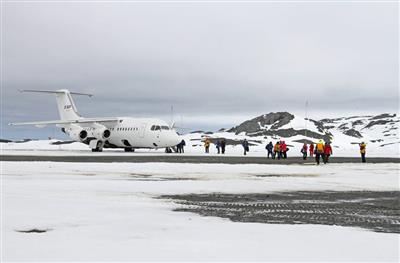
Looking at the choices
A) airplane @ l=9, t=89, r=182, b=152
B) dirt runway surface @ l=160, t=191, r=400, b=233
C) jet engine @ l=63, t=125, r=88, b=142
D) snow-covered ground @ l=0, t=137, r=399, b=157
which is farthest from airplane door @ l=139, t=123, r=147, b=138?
dirt runway surface @ l=160, t=191, r=400, b=233

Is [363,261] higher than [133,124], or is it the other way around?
[133,124]

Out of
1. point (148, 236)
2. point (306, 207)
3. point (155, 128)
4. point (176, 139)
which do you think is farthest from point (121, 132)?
point (148, 236)

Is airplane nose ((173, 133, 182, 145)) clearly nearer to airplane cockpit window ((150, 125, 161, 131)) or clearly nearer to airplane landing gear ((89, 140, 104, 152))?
airplane cockpit window ((150, 125, 161, 131))

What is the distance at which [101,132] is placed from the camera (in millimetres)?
50406

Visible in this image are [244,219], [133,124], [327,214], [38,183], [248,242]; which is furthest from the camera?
[133,124]

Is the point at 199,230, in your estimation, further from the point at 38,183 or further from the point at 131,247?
the point at 38,183

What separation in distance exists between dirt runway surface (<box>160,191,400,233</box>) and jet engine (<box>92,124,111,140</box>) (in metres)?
38.3

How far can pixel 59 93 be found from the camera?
58719 mm

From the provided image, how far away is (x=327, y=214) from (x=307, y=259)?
427cm

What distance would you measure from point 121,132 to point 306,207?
40459 mm

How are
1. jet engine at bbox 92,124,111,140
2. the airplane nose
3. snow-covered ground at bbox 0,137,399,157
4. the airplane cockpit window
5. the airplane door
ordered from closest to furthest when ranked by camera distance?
1. the airplane nose
2. the airplane cockpit window
3. the airplane door
4. snow-covered ground at bbox 0,137,399,157
5. jet engine at bbox 92,124,111,140

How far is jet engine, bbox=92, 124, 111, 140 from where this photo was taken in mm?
50438

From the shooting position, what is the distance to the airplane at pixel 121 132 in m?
46.6

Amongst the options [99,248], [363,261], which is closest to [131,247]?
[99,248]
